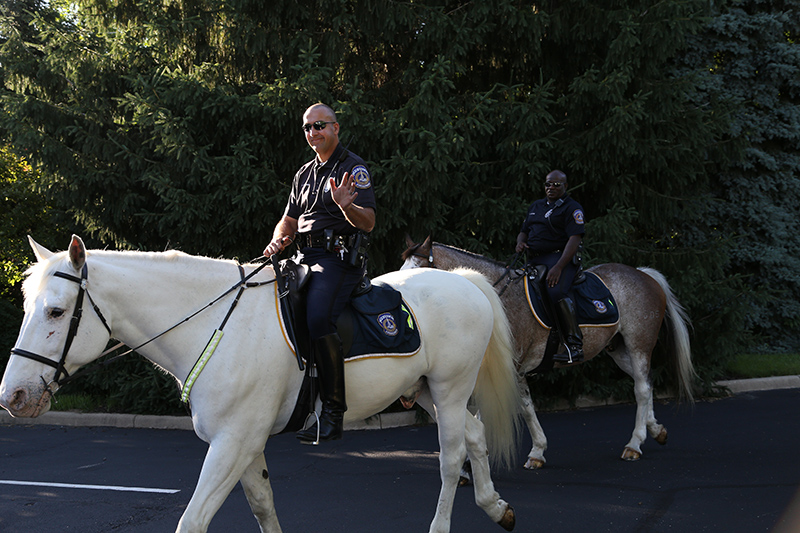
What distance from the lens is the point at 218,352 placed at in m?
3.53

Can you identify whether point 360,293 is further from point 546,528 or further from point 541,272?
point 541,272

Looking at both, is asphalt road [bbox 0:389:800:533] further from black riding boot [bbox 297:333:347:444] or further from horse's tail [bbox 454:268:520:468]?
black riding boot [bbox 297:333:347:444]

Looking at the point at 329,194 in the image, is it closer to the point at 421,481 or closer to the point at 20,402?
the point at 20,402

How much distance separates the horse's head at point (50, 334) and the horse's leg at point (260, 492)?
3.69 ft

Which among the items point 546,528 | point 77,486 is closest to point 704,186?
point 546,528

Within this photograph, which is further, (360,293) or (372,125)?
(372,125)

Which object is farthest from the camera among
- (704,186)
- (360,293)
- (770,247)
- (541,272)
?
(770,247)

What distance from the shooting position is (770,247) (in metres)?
13.9

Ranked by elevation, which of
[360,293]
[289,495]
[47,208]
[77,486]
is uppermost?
[360,293]

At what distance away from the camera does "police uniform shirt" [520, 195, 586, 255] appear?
6.93m

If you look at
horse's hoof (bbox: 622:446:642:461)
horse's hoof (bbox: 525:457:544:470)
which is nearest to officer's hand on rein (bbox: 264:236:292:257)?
horse's hoof (bbox: 525:457:544:470)

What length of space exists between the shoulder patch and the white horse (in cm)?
77

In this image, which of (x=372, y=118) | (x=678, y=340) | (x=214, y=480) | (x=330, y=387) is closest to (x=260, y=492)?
(x=214, y=480)

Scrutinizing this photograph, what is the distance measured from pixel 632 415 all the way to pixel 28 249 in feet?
36.8
